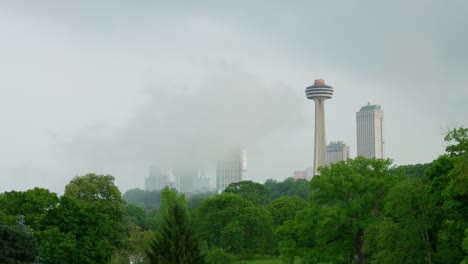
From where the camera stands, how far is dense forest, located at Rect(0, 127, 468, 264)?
111 ft

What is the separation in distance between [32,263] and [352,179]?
22.5 meters

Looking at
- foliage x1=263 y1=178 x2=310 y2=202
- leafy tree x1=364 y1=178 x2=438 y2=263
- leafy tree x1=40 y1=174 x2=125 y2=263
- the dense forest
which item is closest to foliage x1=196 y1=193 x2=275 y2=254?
the dense forest

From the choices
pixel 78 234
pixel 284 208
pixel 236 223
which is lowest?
pixel 78 234

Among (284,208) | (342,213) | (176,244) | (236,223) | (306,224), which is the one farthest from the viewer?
(284,208)

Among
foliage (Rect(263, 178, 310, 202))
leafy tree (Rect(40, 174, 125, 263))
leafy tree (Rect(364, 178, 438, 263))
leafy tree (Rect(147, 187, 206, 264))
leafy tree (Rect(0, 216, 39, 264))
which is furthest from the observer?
foliage (Rect(263, 178, 310, 202))

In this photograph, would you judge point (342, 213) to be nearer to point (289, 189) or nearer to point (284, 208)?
point (284, 208)

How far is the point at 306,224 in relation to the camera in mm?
45625

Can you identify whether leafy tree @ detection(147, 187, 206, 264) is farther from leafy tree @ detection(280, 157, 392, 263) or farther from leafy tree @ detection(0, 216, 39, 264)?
leafy tree @ detection(280, 157, 392, 263)

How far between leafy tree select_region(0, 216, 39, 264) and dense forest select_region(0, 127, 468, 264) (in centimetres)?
6

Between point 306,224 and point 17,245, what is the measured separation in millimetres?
19861

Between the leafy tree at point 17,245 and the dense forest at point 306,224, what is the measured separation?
6 centimetres

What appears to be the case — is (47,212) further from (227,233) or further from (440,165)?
(440,165)

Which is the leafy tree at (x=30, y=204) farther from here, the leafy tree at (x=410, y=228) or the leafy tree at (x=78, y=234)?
the leafy tree at (x=410, y=228)

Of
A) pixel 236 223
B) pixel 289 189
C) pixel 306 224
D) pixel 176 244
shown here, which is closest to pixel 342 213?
pixel 306 224
